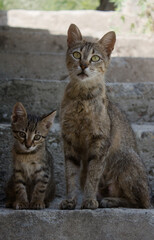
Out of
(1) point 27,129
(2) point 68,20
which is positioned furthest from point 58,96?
(2) point 68,20

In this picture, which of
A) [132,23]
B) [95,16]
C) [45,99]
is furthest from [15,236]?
[95,16]

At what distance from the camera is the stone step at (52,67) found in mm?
5062

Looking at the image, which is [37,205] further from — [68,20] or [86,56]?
[68,20]

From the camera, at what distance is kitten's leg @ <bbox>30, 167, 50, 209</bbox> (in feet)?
9.76

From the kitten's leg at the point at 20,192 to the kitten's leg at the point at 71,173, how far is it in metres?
0.35

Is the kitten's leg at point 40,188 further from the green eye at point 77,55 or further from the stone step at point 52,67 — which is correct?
the stone step at point 52,67

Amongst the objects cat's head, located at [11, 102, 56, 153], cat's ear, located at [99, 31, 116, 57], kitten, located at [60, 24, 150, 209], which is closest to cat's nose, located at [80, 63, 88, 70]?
kitten, located at [60, 24, 150, 209]

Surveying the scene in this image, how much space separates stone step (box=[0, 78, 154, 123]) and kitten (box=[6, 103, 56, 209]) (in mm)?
1030

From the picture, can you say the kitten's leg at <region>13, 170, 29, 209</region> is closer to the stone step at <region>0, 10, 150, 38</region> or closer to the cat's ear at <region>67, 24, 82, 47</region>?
the cat's ear at <region>67, 24, 82, 47</region>

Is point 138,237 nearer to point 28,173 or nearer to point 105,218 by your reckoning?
point 105,218

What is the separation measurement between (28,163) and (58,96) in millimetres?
1357

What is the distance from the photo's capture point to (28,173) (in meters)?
3.15

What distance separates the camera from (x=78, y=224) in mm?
2732

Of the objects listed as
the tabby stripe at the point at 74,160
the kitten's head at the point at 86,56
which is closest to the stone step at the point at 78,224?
the tabby stripe at the point at 74,160
